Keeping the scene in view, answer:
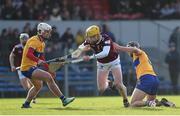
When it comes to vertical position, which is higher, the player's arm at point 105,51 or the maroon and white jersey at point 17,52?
the player's arm at point 105,51

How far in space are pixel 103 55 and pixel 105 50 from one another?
0.51ft

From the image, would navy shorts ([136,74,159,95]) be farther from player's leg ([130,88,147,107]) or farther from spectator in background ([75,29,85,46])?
spectator in background ([75,29,85,46])

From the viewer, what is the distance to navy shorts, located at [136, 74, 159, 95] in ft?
67.8

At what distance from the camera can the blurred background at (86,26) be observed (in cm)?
3312

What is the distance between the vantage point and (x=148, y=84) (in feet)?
67.8

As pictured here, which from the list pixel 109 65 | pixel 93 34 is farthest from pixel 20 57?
pixel 93 34

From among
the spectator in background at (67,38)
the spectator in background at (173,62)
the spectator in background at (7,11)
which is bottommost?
the spectator in background at (173,62)

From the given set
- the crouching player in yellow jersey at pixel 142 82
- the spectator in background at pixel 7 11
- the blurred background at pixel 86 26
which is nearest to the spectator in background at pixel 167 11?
the blurred background at pixel 86 26

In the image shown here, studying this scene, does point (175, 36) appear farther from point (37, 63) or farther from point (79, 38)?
point (37, 63)

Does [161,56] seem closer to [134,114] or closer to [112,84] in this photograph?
[112,84]

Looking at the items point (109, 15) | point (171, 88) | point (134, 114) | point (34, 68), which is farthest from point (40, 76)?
point (109, 15)

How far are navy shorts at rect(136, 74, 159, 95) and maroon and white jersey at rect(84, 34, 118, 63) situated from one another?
123cm

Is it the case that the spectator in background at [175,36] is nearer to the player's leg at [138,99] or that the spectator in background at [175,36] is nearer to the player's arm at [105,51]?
the player's arm at [105,51]

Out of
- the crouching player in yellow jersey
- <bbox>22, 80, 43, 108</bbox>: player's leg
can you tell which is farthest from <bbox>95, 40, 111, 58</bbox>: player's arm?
<bbox>22, 80, 43, 108</bbox>: player's leg
